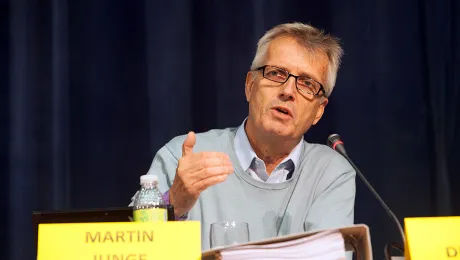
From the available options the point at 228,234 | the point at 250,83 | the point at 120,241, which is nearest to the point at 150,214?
the point at 120,241

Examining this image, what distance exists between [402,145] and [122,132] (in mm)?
1121

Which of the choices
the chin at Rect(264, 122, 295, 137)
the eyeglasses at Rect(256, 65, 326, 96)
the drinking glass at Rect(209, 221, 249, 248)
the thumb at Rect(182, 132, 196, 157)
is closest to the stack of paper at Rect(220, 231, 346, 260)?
the drinking glass at Rect(209, 221, 249, 248)

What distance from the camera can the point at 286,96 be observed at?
1.84 metres

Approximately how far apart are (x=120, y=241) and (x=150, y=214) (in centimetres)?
10

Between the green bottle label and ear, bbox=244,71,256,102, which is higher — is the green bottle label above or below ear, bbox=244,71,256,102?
below

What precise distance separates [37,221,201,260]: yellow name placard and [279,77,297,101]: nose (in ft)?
3.22

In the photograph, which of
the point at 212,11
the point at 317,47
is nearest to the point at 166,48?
the point at 212,11

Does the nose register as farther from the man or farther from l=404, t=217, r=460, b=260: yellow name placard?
l=404, t=217, r=460, b=260: yellow name placard

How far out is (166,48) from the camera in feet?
8.14

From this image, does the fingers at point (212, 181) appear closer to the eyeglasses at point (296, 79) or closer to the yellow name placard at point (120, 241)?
the yellow name placard at point (120, 241)

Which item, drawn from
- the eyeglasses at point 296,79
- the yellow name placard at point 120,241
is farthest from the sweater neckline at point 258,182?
the yellow name placard at point 120,241

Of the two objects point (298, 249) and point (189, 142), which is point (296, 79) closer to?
point (189, 142)

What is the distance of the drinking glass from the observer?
1.20 meters

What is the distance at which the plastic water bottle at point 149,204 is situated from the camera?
101cm
